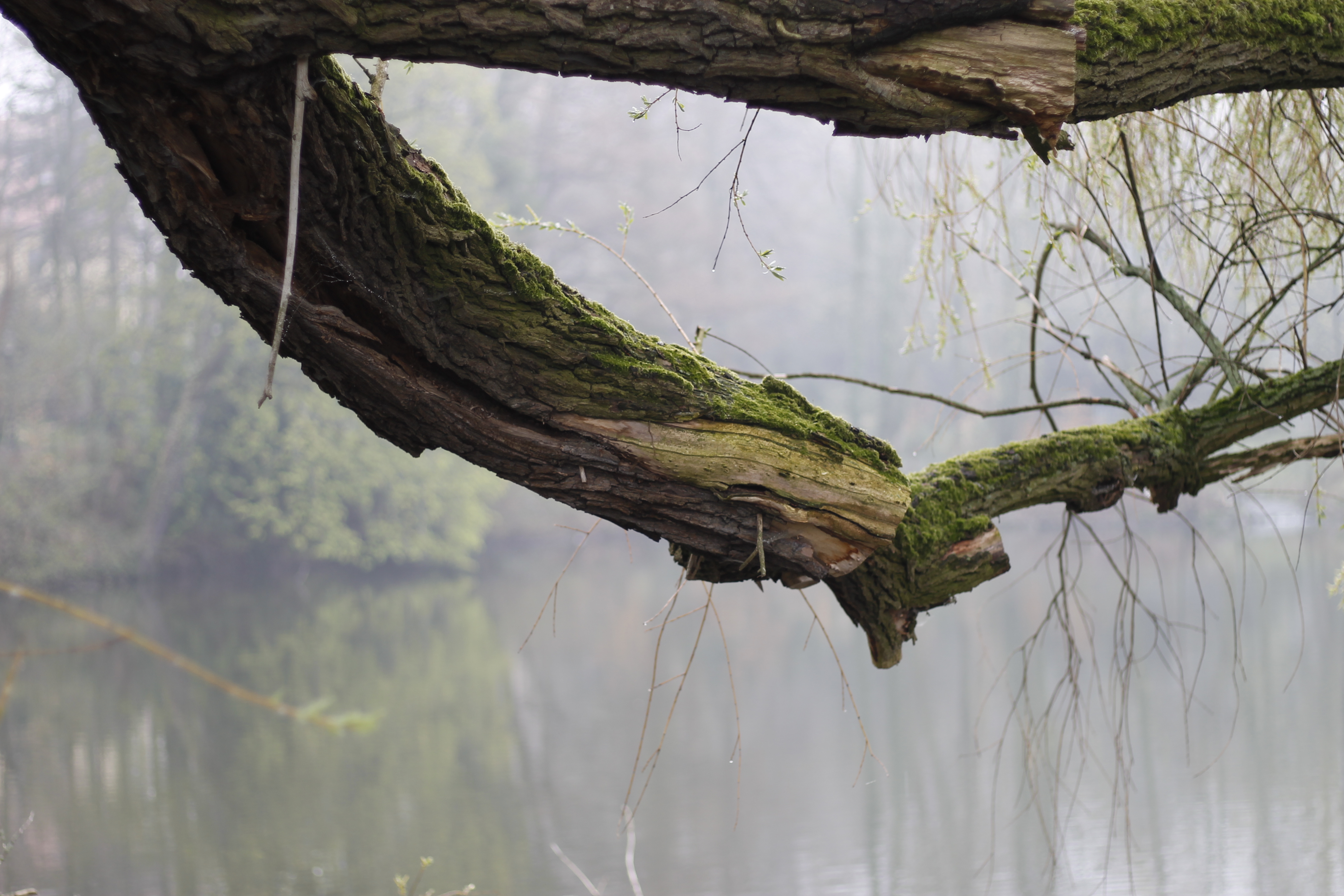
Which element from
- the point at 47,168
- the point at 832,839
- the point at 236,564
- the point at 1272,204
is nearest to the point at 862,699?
the point at 832,839

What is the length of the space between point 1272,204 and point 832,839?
4.64 metres

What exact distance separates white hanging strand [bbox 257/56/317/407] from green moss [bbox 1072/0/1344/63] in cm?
106

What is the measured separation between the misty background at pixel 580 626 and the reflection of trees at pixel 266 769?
1.7 inches

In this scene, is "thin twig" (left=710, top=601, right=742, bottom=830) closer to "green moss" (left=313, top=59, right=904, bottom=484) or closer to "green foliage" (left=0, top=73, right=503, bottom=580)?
"green moss" (left=313, top=59, right=904, bottom=484)

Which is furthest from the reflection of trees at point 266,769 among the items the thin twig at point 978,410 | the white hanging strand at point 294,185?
the white hanging strand at point 294,185

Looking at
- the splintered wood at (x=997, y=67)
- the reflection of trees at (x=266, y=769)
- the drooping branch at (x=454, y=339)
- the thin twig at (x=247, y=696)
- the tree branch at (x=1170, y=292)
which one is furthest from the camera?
the reflection of trees at (x=266, y=769)

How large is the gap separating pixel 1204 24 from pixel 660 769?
269 inches

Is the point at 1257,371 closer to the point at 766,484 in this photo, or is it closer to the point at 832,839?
the point at 766,484

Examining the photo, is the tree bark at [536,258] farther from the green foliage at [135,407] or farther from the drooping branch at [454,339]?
the green foliage at [135,407]

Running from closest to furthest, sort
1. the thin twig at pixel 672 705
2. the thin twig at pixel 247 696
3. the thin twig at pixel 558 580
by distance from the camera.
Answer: the thin twig at pixel 247 696
the thin twig at pixel 672 705
the thin twig at pixel 558 580

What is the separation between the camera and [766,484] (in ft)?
5.54

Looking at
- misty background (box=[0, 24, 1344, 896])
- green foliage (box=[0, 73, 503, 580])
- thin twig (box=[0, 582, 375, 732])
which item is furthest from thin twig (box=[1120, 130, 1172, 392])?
green foliage (box=[0, 73, 503, 580])

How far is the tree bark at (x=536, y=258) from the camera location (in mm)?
1188

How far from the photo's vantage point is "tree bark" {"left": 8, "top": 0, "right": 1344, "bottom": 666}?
1188 mm
